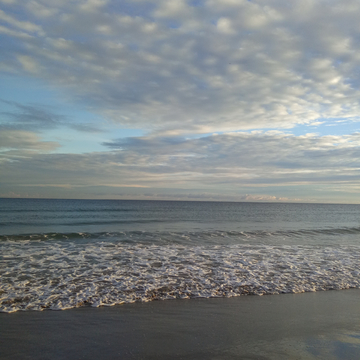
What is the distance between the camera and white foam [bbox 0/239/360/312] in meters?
7.44

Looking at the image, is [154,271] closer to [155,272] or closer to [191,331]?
[155,272]

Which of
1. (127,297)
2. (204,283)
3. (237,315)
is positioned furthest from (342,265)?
(127,297)

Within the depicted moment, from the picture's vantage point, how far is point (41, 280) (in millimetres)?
8625

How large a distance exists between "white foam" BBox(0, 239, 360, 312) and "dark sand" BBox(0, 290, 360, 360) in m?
0.77

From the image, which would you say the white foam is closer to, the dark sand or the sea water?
the sea water

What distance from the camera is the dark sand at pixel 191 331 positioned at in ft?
14.7

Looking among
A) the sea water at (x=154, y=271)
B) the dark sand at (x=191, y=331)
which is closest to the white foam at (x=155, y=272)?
the sea water at (x=154, y=271)

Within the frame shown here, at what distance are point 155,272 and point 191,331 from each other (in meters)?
4.70

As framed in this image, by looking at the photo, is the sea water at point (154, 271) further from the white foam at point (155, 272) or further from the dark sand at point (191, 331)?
the dark sand at point (191, 331)

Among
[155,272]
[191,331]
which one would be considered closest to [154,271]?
[155,272]

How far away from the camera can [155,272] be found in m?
9.85

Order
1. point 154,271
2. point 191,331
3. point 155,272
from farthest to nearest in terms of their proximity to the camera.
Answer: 1. point 154,271
2. point 155,272
3. point 191,331

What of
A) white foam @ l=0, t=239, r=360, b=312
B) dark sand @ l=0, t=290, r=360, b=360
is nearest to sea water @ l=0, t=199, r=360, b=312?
white foam @ l=0, t=239, r=360, b=312

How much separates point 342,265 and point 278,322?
287 inches
